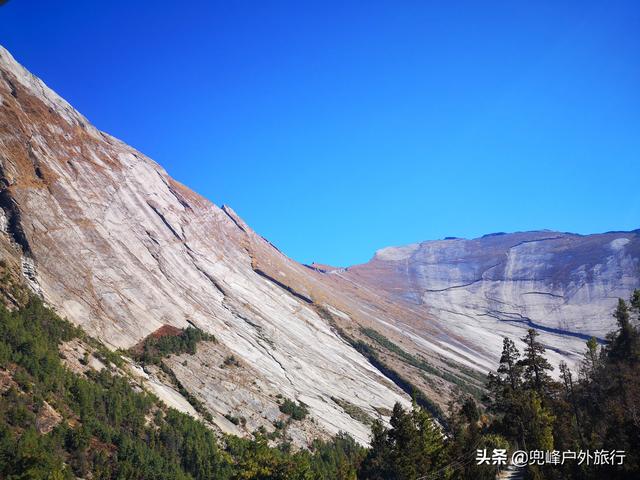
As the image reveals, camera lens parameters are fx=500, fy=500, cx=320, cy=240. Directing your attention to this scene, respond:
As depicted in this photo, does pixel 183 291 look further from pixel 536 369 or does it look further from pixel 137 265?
pixel 536 369

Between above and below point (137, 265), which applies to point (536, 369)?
below

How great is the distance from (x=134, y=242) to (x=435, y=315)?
413 feet

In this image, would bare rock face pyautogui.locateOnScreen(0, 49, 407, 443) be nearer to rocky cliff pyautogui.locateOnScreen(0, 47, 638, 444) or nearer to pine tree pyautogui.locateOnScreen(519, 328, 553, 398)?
rocky cliff pyautogui.locateOnScreen(0, 47, 638, 444)

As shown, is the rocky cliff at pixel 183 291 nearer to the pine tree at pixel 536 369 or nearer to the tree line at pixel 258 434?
the tree line at pixel 258 434

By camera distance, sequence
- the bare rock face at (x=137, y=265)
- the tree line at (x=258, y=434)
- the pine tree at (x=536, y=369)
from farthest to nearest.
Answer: the bare rock face at (x=137, y=265)
the pine tree at (x=536, y=369)
the tree line at (x=258, y=434)

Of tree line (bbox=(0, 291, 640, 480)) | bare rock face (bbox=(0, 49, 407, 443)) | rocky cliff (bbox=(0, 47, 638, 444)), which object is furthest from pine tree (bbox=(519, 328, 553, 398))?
bare rock face (bbox=(0, 49, 407, 443))

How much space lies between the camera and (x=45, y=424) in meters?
49.6

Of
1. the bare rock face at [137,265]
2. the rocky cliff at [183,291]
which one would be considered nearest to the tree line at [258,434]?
the rocky cliff at [183,291]

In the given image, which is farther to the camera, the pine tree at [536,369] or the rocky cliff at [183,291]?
the rocky cliff at [183,291]

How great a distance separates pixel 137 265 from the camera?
93375 mm

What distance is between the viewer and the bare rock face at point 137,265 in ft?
258

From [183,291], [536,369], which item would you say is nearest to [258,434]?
[183,291]

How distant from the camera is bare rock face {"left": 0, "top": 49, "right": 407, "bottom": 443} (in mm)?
78562

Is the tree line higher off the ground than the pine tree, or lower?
lower
